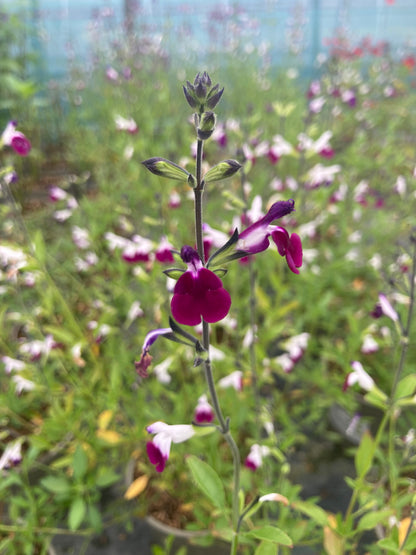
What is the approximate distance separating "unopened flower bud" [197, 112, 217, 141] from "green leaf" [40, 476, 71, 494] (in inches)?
50.9

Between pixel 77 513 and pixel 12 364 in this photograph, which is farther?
pixel 12 364

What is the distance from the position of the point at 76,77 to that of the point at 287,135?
3891mm

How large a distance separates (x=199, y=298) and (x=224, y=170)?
0.72 feet

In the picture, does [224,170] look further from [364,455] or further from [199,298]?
[364,455]

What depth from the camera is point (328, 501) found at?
5.91 ft

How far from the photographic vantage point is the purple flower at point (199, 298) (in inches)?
24.9

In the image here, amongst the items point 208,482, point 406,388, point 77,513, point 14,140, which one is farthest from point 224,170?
point 77,513

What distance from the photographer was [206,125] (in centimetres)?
64

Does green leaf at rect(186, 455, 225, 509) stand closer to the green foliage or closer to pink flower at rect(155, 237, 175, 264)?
the green foliage

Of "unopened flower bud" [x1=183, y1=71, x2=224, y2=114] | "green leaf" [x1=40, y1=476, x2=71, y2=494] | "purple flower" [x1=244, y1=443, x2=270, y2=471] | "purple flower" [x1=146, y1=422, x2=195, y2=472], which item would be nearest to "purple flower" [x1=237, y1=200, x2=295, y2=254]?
"unopened flower bud" [x1=183, y1=71, x2=224, y2=114]

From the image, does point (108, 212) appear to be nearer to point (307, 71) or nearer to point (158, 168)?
point (158, 168)

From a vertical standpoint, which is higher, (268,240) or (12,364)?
(268,240)

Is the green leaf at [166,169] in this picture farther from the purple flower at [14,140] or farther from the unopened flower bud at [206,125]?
the purple flower at [14,140]

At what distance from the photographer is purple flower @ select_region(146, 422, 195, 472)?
2.59ft
